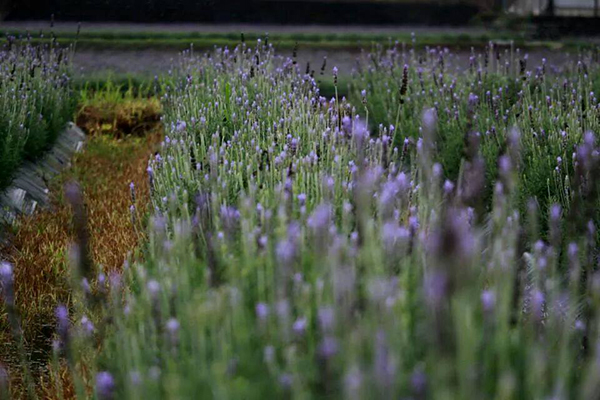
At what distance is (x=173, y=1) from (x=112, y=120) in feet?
19.6

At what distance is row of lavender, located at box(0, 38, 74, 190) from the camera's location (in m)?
5.63

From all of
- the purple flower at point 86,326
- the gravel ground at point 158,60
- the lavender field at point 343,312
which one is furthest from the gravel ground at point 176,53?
the purple flower at point 86,326

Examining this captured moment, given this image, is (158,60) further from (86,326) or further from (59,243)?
(86,326)

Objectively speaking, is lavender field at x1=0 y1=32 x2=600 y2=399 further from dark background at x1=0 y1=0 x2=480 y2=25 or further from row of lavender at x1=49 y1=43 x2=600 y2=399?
dark background at x1=0 y1=0 x2=480 y2=25

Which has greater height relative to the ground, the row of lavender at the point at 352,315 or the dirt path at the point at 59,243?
the row of lavender at the point at 352,315

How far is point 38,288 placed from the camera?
4.39 meters

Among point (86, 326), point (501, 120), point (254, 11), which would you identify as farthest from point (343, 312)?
point (254, 11)

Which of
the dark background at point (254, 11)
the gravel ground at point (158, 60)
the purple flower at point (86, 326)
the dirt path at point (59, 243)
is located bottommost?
the dirt path at point (59, 243)

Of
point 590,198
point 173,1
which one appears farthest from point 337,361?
point 173,1

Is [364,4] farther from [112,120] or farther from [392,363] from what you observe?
[392,363]

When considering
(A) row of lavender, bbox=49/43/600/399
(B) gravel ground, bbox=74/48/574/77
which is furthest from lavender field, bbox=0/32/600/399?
(B) gravel ground, bbox=74/48/574/77

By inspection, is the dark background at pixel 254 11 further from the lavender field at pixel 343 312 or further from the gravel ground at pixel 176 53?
the lavender field at pixel 343 312

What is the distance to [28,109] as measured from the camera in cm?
673

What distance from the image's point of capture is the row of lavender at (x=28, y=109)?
5.63 meters
